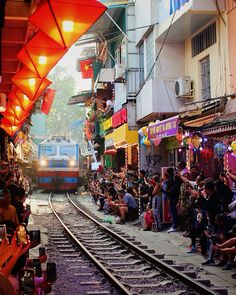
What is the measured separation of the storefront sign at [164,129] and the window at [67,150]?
19.5 m

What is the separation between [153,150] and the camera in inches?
829

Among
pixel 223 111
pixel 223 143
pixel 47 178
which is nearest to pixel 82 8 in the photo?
pixel 223 143

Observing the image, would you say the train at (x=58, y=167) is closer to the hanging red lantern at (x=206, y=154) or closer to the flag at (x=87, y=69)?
the flag at (x=87, y=69)

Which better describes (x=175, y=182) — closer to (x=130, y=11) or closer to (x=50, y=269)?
(x=50, y=269)

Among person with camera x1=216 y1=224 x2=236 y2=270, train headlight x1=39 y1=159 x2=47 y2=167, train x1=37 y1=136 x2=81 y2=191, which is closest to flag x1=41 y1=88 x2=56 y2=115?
train x1=37 y1=136 x2=81 y2=191

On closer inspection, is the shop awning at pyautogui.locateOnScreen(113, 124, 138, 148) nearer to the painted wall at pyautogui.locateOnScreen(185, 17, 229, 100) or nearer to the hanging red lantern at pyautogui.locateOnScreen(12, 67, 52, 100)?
the painted wall at pyautogui.locateOnScreen(185, 17, 229, 100)

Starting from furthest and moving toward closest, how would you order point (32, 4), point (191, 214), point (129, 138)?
point (129, 138)
point (191, 214)
point (32, 4)

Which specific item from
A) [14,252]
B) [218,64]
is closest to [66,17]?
[14,252]

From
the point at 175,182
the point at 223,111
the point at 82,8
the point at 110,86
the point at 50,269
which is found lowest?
the point at 50,269

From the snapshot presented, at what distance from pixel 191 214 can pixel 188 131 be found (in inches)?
95.8

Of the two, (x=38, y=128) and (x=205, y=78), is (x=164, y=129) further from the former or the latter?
(x=38, y=128)

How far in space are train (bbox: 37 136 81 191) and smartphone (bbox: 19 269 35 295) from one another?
94.8 feet

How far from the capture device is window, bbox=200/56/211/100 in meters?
15.7

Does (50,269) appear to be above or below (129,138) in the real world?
below
